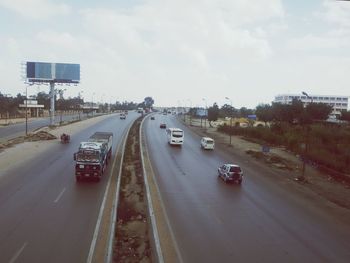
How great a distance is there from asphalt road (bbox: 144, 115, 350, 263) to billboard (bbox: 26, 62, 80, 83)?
77.0 metres

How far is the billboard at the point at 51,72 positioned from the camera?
106312 millimetres

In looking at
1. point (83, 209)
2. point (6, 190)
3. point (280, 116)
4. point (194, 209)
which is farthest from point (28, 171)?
point (280, 116)

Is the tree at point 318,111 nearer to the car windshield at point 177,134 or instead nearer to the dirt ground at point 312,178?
the dirt ground at point 312,178

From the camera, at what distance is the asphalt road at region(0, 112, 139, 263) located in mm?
16641

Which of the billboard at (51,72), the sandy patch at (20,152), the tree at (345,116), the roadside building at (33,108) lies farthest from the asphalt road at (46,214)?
the roadside building at (33,108)

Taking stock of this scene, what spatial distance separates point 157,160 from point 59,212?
24.4m

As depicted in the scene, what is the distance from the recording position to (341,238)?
20.4 metres

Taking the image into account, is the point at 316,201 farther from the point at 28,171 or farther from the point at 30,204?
the point at 28,171

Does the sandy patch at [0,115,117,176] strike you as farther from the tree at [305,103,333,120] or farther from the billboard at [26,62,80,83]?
the tree at [305,103,333,120]

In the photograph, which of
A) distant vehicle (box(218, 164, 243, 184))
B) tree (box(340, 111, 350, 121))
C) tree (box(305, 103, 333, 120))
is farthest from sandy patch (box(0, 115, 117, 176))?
tree (box(340, 111, 350, 121))

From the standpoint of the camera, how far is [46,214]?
73.4ft

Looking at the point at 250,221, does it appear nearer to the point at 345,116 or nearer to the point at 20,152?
the point at 20,152

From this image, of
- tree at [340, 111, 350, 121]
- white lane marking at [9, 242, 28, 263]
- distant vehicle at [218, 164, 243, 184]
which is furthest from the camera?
tree at [340, 111, 350, 121]

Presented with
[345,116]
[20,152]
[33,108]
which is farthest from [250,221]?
[33,108]
